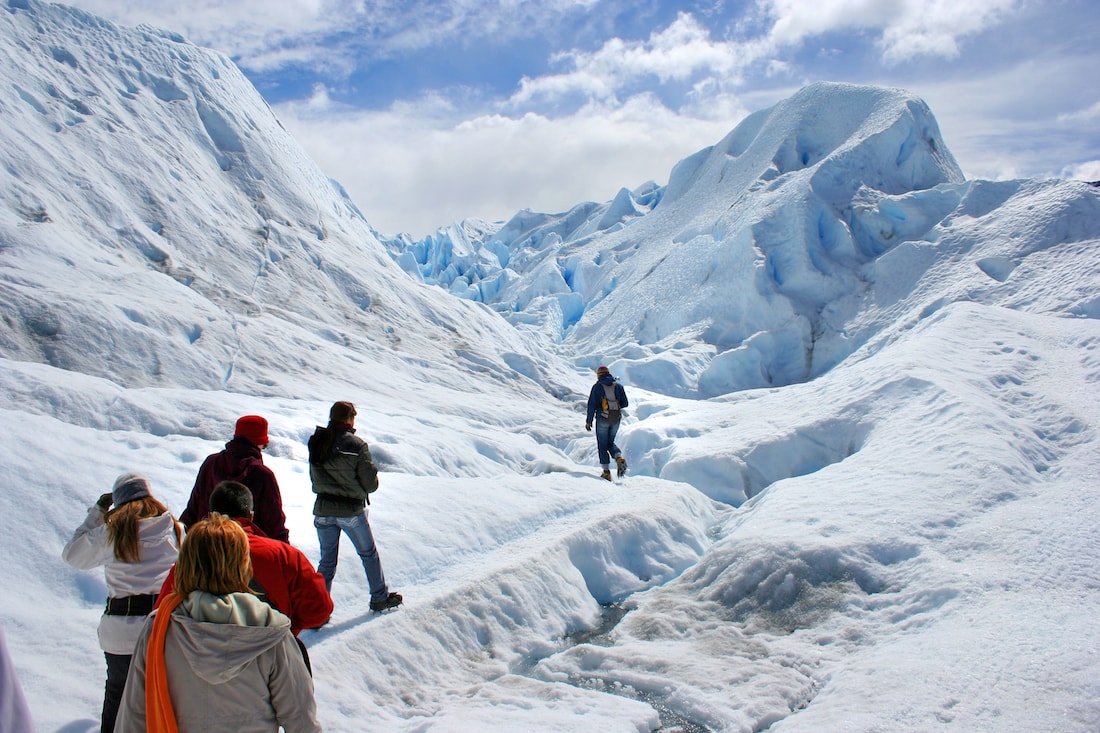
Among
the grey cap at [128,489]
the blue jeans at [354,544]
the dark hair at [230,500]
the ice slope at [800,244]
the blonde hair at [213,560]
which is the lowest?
the blue jeans at [354,544]

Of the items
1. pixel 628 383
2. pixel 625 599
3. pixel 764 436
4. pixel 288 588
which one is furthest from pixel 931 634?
pixel 628 383

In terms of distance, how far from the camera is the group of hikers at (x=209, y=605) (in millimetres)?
2055

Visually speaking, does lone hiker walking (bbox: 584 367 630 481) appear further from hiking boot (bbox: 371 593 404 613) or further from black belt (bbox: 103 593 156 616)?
black belt (bbox: 103 593 156 616)

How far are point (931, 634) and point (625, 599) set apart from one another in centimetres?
262

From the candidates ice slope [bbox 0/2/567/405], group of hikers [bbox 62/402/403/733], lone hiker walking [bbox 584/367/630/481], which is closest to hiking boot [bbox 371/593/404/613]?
group of hikers [bbox 62/402/403/733]

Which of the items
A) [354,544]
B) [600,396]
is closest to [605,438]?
[600,396]

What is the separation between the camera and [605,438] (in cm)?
945

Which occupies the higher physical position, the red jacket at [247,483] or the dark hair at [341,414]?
the dark hair at [341,414]

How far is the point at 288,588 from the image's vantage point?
101 inches

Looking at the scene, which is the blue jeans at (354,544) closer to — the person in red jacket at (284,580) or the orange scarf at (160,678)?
the person in red jacket at (284,580)

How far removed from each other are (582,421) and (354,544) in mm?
11996

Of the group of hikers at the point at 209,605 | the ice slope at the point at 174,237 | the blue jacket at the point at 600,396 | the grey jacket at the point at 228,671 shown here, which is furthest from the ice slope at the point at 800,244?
the grey jacket at the point at 228,671

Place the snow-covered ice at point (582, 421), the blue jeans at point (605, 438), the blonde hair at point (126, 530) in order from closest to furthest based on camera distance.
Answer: the blonde hair at point (126, 530) → the snow-covered ice at point (582, 421) → the blue jeans at point (605, 438)

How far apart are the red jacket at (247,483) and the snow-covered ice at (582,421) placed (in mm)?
976
